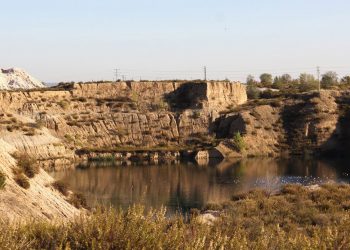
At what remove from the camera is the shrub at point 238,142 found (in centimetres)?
7490

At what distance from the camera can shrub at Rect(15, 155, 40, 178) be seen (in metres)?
26.1

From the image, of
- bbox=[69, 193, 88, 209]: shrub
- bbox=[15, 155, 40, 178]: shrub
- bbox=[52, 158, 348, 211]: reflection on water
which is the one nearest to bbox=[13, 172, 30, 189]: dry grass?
bbox=[15, 155, 40, 178]: shrub

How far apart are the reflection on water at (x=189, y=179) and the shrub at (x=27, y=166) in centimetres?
969

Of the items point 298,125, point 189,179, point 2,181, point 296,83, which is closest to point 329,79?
point 296,83

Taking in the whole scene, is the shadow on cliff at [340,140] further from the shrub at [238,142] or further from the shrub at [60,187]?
the shrub at [60,187]

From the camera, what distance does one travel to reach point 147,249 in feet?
30.6

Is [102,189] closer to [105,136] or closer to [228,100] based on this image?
[105,136]

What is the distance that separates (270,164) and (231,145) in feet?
35.3

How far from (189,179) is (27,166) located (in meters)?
27.8

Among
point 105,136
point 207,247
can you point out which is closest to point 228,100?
point 105,136

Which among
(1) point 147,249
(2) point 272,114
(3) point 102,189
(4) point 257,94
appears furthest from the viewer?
(4) point 257,94

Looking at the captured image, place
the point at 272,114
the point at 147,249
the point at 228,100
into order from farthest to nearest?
the point at 228,100
the point at 272,114
the point at 147,249

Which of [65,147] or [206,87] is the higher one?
[206,87]

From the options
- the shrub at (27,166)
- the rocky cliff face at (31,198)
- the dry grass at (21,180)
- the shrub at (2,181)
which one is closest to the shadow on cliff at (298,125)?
the shrub at (27,166)
